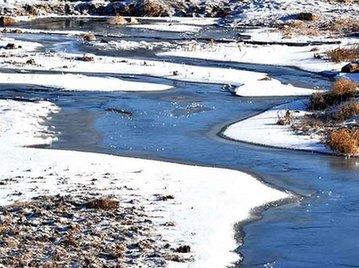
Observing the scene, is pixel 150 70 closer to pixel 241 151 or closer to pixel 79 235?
pixel 241 151

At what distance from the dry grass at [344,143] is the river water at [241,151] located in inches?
21.7

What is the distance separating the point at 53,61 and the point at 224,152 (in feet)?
69.9

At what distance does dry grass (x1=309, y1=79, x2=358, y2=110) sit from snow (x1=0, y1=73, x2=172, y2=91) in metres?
7.91

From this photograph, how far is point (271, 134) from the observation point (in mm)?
22922

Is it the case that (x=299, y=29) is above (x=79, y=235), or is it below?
Result: above

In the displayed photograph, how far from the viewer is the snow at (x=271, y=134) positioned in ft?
70.7

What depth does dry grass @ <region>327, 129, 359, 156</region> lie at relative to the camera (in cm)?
2028

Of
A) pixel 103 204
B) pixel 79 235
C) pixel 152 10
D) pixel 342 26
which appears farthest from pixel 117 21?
pixel 79 235

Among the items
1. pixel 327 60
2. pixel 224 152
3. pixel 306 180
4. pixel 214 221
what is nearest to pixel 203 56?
pixel 327 60

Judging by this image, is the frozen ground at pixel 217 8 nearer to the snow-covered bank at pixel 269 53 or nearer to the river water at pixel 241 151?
the snow-covered bank at pixel 269 53

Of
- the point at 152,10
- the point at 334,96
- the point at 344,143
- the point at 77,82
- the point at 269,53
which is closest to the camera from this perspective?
the point at 344,143

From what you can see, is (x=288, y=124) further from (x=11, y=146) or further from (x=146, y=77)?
(x=146, y=77)

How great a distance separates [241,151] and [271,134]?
7.70 ft

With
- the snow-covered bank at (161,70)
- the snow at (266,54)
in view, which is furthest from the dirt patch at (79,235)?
the snow at (266,54)
